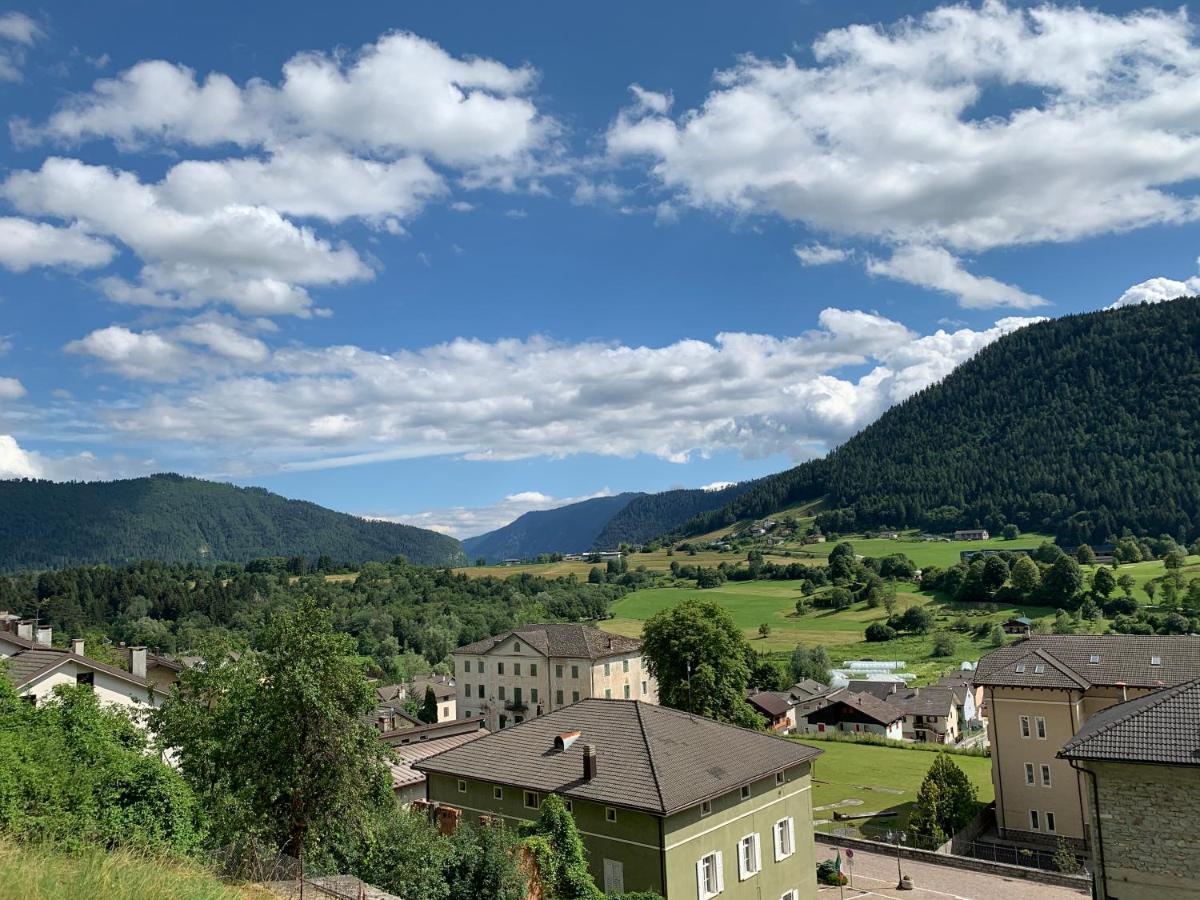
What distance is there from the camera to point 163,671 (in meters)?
46.1

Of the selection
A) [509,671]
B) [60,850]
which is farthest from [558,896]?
[509,671]

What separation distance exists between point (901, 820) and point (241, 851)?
37.4 meters

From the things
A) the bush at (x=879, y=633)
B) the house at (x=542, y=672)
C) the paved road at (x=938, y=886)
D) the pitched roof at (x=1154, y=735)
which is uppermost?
the pitched roof at (x=1154, y=735)

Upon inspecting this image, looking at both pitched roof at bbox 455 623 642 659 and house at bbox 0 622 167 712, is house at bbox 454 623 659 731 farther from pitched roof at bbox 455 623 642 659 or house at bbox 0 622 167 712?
house at bbox 0 622 167 712

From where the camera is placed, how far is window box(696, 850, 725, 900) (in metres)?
24.7

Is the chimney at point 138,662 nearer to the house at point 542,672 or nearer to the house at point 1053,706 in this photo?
the house at point 542,672

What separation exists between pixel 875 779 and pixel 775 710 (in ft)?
94.2

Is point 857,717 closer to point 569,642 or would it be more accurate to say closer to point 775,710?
point 775,710

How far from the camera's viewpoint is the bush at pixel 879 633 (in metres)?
124

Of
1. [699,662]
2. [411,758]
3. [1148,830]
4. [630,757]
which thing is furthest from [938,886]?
[411,758]

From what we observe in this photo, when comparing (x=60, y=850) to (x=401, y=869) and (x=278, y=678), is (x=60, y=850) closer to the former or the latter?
(x=278, y=678)

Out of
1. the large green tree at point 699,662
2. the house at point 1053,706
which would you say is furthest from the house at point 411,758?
the house at point 1053,706

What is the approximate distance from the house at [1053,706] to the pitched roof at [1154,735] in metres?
22.3

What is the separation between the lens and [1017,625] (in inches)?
4471
